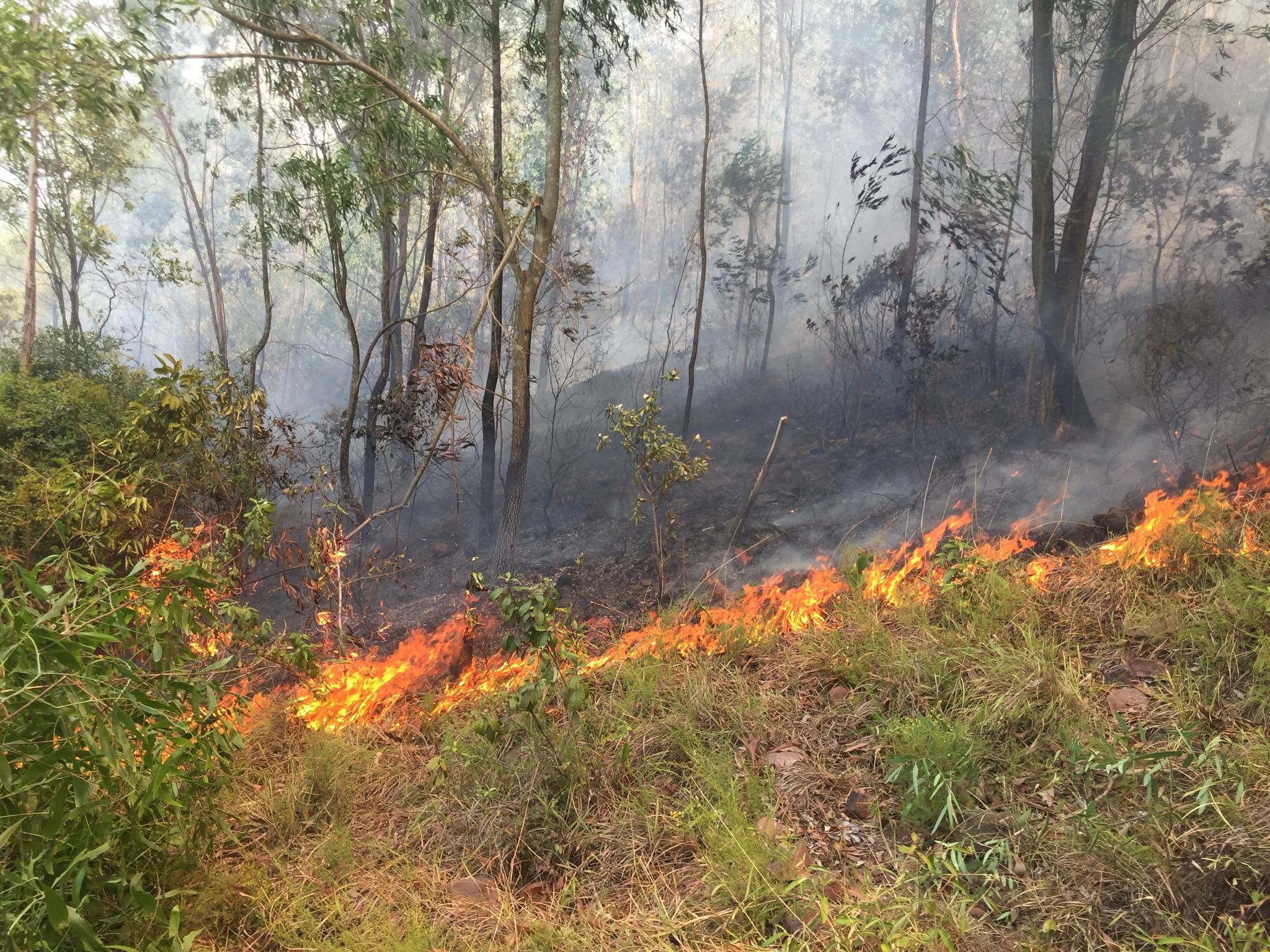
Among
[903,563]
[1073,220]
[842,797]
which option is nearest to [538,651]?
[842,797]

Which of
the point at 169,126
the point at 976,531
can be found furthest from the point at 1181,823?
the point at 169,126

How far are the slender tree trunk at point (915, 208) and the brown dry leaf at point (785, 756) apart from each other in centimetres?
392

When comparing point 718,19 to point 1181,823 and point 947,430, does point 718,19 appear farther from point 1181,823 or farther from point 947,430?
point 1181,823

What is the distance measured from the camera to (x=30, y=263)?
5.61m

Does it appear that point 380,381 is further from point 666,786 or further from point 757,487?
point 666,786

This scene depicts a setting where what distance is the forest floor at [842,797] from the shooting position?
5.53 feet

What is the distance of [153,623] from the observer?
5.71 ft

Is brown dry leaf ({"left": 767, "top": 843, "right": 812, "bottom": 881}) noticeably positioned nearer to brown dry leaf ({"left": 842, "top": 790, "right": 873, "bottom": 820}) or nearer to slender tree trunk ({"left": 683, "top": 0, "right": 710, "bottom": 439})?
brown dry leaf ({"left": 842, "top": 790, "right": 873, "bottom": 820})

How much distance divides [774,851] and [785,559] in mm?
3218

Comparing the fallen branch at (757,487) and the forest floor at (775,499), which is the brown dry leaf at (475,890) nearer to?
the forest floor at (775,499)

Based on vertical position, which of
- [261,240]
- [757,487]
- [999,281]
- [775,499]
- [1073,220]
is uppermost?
[261,240]

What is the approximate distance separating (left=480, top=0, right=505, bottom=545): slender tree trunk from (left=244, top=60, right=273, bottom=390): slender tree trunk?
6.96 ft

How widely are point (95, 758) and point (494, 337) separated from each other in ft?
13.8

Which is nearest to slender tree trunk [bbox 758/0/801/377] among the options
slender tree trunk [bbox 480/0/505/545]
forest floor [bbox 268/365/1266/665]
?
forest floor [bbox 268/365/1266/665]
